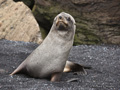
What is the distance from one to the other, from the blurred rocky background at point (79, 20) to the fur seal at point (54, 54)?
369cm

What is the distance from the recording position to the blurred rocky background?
8227 millimetres

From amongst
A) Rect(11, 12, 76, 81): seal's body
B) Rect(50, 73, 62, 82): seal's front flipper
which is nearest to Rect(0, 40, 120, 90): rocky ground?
Rect(50, 73, 62, 82): seal's front flipper

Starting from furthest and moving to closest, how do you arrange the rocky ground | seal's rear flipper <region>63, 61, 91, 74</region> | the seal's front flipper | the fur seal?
seal's rear flipper <region>63, 61, 91, 74</region>, the fur seal, the seal's front flipper, the rocky ground

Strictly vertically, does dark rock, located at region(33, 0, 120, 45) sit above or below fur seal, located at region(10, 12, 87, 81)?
below

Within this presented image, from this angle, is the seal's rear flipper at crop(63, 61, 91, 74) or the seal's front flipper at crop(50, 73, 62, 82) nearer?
the seal's front flipper at crop(50, 73, 62, 82)

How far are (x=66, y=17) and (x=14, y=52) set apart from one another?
2025mm

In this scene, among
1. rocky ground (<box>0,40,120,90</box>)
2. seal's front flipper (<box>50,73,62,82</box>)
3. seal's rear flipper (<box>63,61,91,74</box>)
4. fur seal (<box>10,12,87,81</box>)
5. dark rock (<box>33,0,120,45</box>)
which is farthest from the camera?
dark rock (<box>33,0,120,45</box>)

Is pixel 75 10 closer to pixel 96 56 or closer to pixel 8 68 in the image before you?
pixel 96 56

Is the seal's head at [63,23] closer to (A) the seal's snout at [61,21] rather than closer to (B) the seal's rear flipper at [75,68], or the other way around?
(A) the seal's snout at [61,21]

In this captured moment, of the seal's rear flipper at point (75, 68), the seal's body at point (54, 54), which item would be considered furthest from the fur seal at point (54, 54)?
the seal's rear flipper at point (75, 68)

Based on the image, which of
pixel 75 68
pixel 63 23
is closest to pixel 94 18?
pixel 75 68

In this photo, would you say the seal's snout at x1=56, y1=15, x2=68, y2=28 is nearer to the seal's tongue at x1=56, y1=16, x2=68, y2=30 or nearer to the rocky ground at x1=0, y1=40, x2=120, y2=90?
the seal's tongue at x1=56, y1=16, x2=68, y2=30

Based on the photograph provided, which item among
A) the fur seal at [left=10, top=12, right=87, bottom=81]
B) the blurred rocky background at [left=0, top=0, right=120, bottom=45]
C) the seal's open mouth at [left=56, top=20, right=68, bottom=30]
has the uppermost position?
the seal's open mouth at [left=56, top=20, right=68, bottom=30]

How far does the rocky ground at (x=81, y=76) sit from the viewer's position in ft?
13.2
